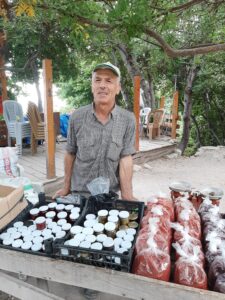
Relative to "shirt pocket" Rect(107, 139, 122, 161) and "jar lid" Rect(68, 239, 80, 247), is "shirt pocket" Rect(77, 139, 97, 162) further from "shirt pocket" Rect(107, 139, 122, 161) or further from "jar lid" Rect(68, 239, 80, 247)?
"jar lid" Rect(68, 239, 80, 247)

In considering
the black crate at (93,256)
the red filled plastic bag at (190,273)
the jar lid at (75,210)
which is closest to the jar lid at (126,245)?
the black crate at (93,256)

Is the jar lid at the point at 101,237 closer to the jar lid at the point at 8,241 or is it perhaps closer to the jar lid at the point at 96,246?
the jar lid at the point at 96,246

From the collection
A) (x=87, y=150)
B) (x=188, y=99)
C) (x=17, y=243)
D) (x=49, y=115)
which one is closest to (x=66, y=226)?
(x=17, y=243)

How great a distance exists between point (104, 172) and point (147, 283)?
1.12 m

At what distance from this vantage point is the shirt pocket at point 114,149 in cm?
208

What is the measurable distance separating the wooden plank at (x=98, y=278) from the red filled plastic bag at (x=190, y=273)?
0.07 metres

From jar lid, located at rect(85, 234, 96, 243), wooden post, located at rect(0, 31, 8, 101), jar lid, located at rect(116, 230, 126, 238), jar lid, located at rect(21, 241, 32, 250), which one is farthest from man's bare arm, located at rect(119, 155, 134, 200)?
wooden post, located at rect(0, 31, 8, 101)

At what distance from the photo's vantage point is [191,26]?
8414 millimetres

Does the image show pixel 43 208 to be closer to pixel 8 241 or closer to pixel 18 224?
pixel 18 224

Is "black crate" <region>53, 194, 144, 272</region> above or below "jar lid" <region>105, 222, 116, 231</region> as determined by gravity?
below

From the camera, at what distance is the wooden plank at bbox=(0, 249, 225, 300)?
109 centimetres

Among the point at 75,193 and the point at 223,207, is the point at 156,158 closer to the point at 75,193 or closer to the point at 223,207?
the point at 223,207

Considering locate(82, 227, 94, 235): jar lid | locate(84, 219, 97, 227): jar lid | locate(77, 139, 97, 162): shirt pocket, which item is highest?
locate(77, 139, 97, 162): shirt pocket

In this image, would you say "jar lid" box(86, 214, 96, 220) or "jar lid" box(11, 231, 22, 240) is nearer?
"jar lid" box(11, 231, 22, 240)
